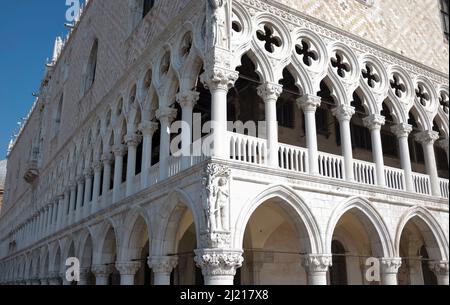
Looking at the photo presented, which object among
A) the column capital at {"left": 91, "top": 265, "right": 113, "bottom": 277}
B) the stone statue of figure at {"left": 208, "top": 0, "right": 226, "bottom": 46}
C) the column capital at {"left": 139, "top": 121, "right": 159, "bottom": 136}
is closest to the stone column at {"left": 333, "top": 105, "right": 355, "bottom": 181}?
the stone statue of figure at {"left": 208, "top": 0, "right": 226, "bottom": 46}

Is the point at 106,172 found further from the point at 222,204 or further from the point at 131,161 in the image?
the point at 222,204

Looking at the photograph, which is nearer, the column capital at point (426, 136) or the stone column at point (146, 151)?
the stone column at point (146, 151)

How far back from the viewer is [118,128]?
514 inches

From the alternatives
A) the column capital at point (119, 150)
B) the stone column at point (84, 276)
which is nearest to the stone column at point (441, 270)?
the column capital at point (119, 150)

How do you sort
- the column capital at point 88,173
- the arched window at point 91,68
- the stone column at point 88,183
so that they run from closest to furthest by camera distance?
the stone column at point 88,183 → the column capital at point 88,173 → the arched window at point 91,68

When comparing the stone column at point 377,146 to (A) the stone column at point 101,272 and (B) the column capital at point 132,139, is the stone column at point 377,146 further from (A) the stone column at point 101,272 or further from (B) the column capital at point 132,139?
(A) the stone column at point 101,272

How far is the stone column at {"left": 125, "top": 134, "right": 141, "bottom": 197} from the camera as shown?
11266 mm

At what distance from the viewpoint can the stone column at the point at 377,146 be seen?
1020cm

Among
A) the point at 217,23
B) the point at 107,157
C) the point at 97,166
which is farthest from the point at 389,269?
the point at 97,166

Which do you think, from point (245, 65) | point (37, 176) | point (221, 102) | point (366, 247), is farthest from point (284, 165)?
point (37, 176)

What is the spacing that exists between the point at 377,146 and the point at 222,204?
16.3 feet

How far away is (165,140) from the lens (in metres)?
9.98

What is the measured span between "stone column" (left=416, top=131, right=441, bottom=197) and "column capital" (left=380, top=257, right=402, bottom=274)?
101 inches

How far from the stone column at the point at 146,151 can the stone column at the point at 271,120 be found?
3.32 m
